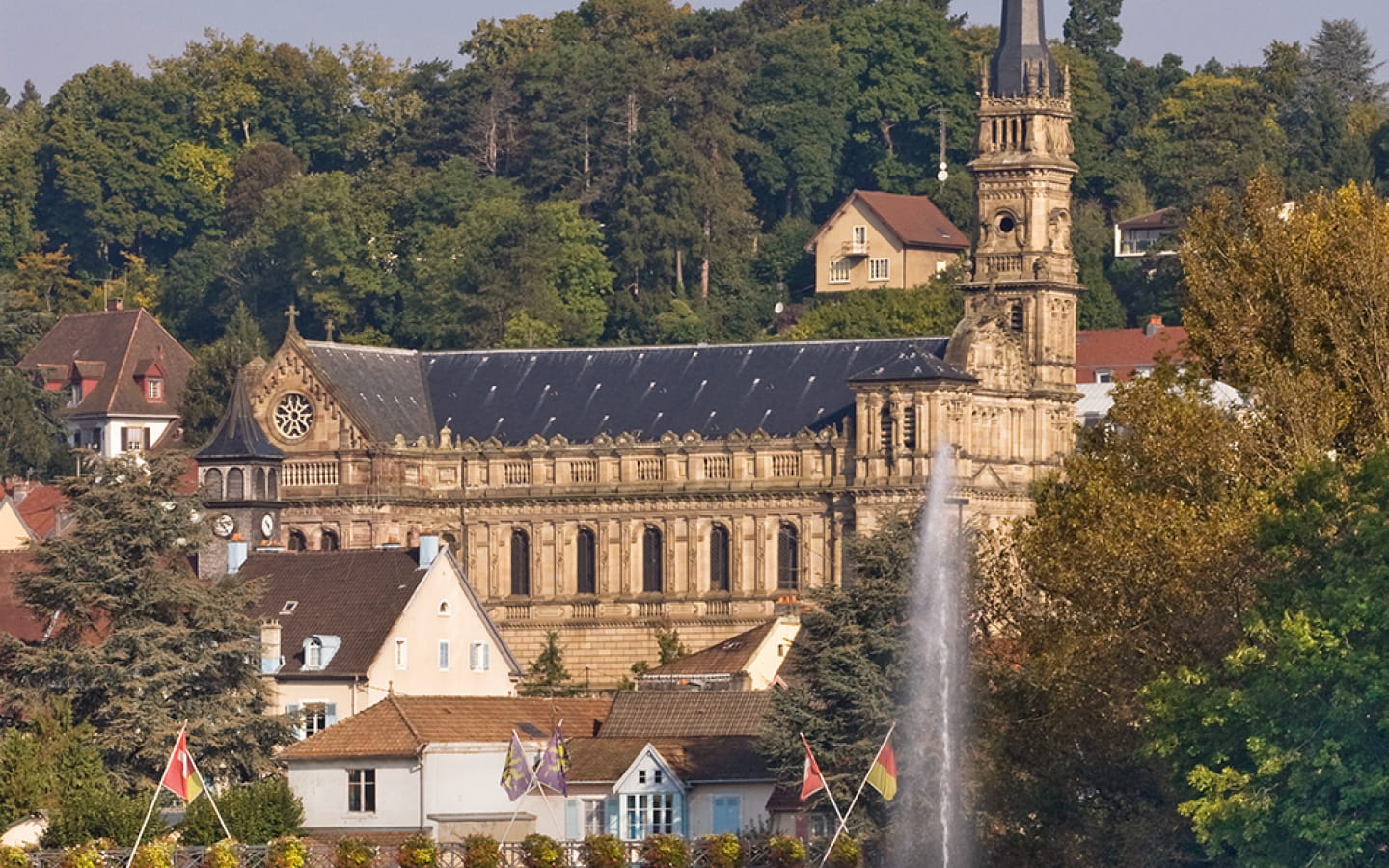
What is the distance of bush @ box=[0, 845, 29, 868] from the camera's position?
92.1 m

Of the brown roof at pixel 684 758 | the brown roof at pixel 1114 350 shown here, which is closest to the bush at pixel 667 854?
the brown roof at pixel 684 758

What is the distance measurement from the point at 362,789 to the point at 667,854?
14.6 m

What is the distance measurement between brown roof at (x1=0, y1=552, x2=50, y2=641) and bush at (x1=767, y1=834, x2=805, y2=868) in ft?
82.2

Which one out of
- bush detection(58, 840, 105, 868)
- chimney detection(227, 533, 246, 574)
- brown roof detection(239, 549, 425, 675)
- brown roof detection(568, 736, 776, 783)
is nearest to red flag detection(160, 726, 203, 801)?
bush detection(58, 840, 105, 868)

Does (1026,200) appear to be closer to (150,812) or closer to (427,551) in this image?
(427,551)

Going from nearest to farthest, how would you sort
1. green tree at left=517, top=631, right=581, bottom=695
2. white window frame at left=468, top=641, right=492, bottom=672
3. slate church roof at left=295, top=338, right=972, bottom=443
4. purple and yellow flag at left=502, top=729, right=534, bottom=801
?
purple and yellow flag at left=502, top=729, right=534, bottom=801 < white window frame at left=468, top=641, right=492, bottom=672 < green tree at left=517, top=631, right=581, bottom=695 < slate church roof at left=295, top=338, right=972, bottom=443

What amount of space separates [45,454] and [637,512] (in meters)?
39.9

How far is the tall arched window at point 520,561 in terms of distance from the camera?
154625 mm

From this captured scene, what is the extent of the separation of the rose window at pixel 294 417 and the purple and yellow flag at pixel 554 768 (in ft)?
175

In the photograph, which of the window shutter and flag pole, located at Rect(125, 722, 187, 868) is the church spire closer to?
the window shutter

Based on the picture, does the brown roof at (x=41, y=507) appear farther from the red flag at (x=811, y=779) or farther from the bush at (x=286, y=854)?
the bush at (x=286, y=854)

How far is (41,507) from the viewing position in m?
162

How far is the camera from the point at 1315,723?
80.4 metres

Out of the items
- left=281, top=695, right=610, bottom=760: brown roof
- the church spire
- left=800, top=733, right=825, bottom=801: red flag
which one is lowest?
left=800, top=733, right=825, bottom=801: red flag
